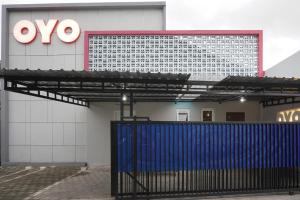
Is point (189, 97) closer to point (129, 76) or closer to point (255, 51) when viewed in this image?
point (255, 51)

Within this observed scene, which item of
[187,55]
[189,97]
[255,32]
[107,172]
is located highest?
[255,32]

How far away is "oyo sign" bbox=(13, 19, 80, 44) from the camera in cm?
1507

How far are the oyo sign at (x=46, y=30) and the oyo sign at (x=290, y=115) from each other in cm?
976

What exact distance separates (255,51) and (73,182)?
9.66 meters

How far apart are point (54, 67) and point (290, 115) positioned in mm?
10631

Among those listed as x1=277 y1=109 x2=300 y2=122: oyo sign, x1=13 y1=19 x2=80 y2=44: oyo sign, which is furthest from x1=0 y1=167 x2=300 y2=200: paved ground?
x1=13 y1=19 x2=80 y2=44: oyo sign

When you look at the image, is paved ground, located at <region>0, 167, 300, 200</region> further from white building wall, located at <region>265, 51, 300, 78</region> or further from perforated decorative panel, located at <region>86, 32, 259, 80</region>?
perforated decorative panel, located at <region>86, 32, 259, 80</region>

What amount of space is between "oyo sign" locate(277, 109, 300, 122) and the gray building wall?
6621mm

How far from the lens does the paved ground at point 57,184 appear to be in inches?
324

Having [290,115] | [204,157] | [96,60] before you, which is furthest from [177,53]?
[204,157]

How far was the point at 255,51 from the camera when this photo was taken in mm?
14273

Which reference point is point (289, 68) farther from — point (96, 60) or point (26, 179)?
point (26, 179)

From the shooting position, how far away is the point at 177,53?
1426 centimetres

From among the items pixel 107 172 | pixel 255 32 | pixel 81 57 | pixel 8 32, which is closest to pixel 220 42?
pixel 255 32
